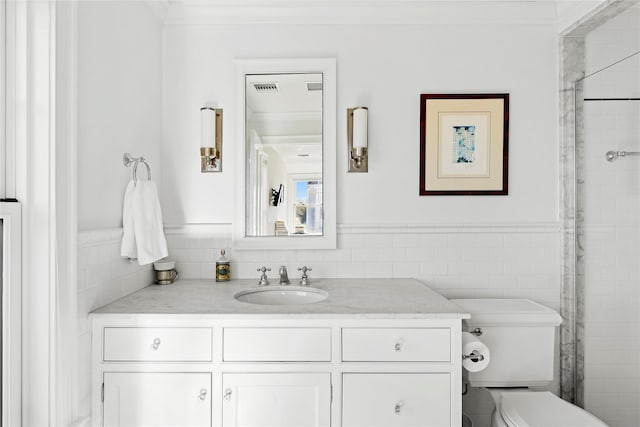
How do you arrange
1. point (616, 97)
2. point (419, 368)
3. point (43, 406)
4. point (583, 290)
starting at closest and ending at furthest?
point (43, 406) → point (419, 368) → point (616, 97) → point (583, 290)

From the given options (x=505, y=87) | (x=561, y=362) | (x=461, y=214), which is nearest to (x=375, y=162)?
(x=461, y=214)

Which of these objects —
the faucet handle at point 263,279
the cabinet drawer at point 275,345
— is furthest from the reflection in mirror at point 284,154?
the cabinet drawer at point 275,345

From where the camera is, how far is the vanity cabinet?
59.8 inches

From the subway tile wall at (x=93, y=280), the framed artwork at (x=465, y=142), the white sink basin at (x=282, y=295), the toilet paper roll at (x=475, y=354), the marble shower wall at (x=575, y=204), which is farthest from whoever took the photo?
the framed artwork at (x=465, y=142)

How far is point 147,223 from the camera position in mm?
1773

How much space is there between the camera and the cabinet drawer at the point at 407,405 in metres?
1.52

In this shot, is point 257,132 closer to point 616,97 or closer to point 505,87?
point 505,87

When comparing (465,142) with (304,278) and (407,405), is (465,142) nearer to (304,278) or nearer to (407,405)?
(304,278)

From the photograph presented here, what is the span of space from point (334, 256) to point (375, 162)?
0.56 m

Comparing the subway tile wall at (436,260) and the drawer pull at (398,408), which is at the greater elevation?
the subway tile wall at (436,260)

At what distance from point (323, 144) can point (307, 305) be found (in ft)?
3.03

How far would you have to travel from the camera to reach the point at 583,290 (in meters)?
2.09

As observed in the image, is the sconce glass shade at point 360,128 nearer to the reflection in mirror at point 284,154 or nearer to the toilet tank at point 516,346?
the reflection in mirror at point 284,154

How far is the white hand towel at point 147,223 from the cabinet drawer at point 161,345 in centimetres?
33
